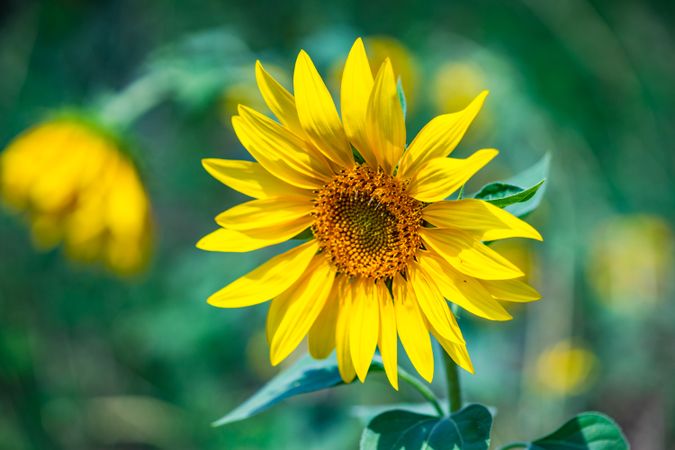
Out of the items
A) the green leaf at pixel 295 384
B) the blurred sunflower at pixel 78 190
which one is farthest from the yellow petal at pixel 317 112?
the blurred sunflower at pixel 78 190

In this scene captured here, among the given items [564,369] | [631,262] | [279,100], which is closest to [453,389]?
[279,100]

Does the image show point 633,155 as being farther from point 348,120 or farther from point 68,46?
point 68,46

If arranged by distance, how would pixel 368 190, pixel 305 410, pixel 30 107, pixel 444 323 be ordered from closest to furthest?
pixel 444 323 < pixel 368 190 < pixel 305 410 < pixel 30 107

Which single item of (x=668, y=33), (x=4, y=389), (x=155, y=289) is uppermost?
(x=668, y=33)

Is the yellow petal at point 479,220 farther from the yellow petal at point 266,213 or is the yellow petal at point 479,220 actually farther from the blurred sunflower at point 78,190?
the blurred sunflower at point 78,190

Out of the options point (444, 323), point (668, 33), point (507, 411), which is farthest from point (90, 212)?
point (668, 33)

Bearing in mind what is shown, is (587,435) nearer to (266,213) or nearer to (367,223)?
(367,223)
